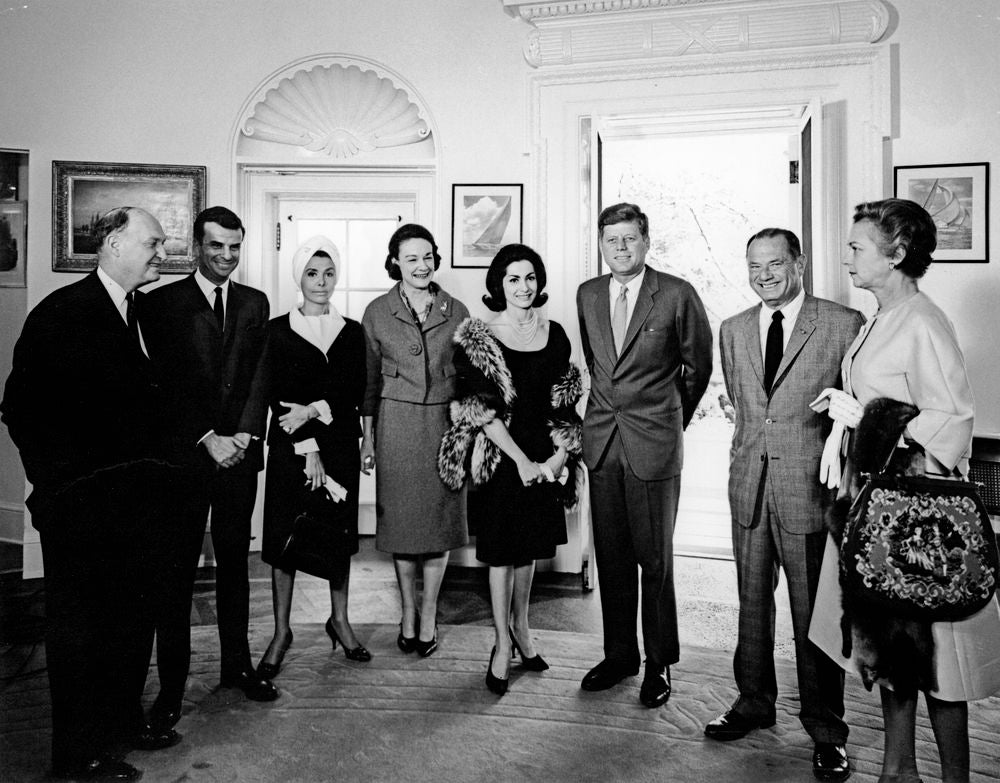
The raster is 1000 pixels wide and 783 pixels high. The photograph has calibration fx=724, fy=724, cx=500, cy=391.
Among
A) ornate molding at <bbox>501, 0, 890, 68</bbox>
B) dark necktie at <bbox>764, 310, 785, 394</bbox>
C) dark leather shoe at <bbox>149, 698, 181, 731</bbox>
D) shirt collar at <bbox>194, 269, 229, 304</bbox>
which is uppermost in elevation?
ornate molding at <bbox>501, 0, 890, 68</bbox>

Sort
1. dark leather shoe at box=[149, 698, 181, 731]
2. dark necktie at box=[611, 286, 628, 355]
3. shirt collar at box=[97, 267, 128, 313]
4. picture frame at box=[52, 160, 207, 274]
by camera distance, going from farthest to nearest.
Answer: picture frame at box=[52, 160, 207, 274]
dark necktie at box=[611, 286, 628, 355]
dark leather shoe at box=[149, 698, 181, 731]
shirt collar at box=[97, 267, 128, 313]

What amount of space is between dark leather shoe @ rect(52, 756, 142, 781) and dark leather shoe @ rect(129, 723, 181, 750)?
15cm

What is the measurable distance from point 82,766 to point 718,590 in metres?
3.10

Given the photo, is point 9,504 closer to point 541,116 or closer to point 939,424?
point 541,116

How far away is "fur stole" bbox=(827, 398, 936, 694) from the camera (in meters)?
1.84

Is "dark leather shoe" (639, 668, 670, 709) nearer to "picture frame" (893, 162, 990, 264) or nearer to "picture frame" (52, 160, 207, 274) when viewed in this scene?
"picture frame" (893, 162, 990, 264)

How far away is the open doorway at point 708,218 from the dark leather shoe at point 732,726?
2.62 meters

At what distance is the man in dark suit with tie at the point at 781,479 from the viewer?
2230 mm

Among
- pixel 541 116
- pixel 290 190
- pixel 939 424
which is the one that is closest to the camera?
pixel 939 424

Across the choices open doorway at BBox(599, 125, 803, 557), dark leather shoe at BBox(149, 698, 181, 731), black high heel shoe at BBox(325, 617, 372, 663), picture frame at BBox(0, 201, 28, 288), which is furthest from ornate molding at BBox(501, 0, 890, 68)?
dark leather shoe at BBox(149, 698, 181, 731)

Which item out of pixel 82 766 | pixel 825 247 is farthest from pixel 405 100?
pixel 82 766

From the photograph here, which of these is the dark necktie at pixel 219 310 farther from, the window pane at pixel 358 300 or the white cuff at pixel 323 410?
the window pane at pixel 358 300

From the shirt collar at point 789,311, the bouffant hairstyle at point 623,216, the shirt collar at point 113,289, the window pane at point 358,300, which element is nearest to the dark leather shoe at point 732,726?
the shirt collar at point 789,311

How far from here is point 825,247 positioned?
140 inches
